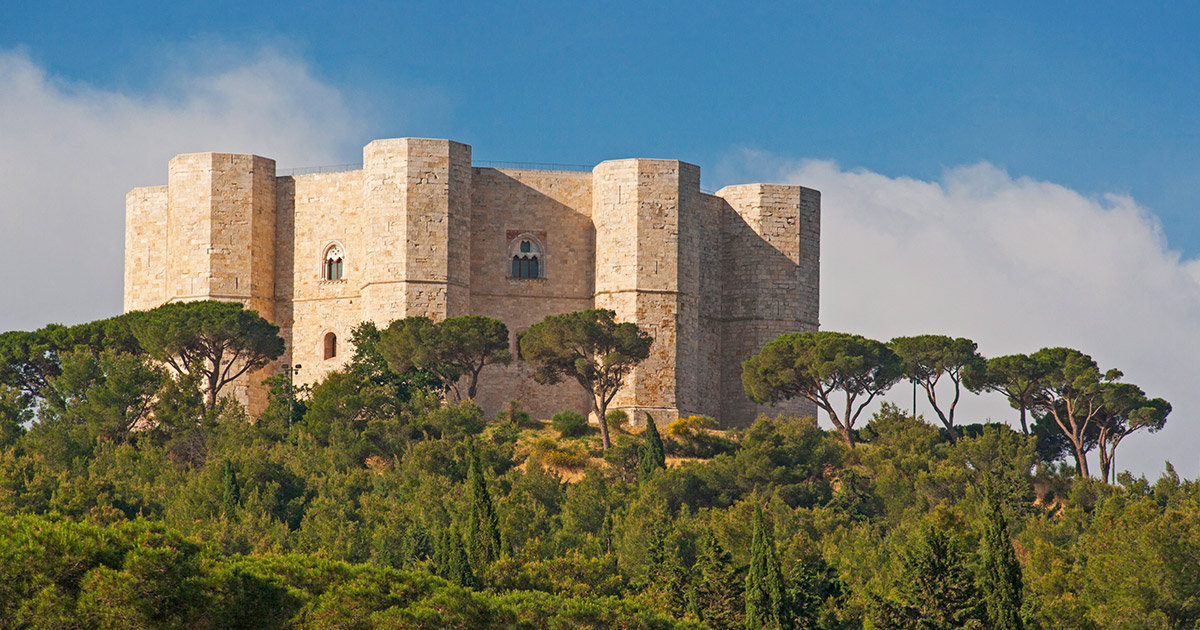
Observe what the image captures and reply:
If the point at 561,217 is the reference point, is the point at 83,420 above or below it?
below

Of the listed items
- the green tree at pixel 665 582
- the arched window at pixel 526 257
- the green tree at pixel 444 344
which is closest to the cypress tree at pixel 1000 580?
the green tree at pixel 665 582

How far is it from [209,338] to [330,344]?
3.52 m

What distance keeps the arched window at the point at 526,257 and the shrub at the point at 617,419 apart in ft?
15.6

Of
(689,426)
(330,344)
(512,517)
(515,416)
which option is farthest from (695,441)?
(330,344)

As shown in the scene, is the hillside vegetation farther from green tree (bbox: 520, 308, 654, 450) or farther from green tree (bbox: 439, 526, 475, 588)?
green tree (bbox: 520, 308, 654, 450)

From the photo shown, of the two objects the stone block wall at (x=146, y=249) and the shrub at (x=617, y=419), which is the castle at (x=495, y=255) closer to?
the stone block wall at (x=146, y=249)

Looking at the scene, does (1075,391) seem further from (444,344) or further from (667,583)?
(667,583)

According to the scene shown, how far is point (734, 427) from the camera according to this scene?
160 feet

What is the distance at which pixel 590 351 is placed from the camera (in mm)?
46000

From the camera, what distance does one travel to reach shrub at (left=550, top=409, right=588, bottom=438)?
150ft

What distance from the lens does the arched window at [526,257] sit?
4888cm

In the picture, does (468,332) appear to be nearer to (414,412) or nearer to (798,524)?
(414,412)

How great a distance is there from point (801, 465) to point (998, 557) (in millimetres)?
14975

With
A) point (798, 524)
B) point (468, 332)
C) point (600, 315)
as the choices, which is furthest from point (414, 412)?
point (798, 524)
